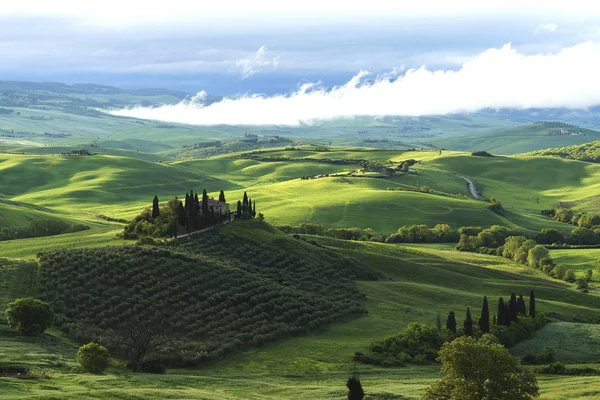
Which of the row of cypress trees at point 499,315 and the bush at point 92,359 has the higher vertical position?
the bush at point 92,359

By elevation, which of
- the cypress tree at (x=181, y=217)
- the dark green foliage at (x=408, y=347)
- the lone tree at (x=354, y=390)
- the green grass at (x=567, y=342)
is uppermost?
the cypress tree at (x=181, y=217)

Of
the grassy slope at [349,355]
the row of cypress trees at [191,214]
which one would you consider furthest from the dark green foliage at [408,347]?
the row of cypress trees at [191,214]

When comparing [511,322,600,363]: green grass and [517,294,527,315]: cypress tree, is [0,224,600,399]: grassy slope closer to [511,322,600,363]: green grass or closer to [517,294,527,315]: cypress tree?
[517,294,527,315]: cypress tree

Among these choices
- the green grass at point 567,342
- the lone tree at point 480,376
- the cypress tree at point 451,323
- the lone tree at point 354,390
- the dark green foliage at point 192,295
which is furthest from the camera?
the cypress tree at point 451,323

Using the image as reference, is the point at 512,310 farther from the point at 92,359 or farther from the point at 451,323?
the point at 92,359

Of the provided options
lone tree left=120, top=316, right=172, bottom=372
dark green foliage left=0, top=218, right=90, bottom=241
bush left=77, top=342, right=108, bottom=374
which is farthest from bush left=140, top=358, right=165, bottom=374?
dark green foliage left=0, top=218, right=90, bottom=241

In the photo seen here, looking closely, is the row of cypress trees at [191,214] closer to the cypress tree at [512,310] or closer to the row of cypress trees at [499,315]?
the row of cypress trees at [499,315]

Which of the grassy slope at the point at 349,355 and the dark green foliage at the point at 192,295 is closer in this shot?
the grassy slope at the point at 349,355

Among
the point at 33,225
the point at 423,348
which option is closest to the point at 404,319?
the point at 423,348
